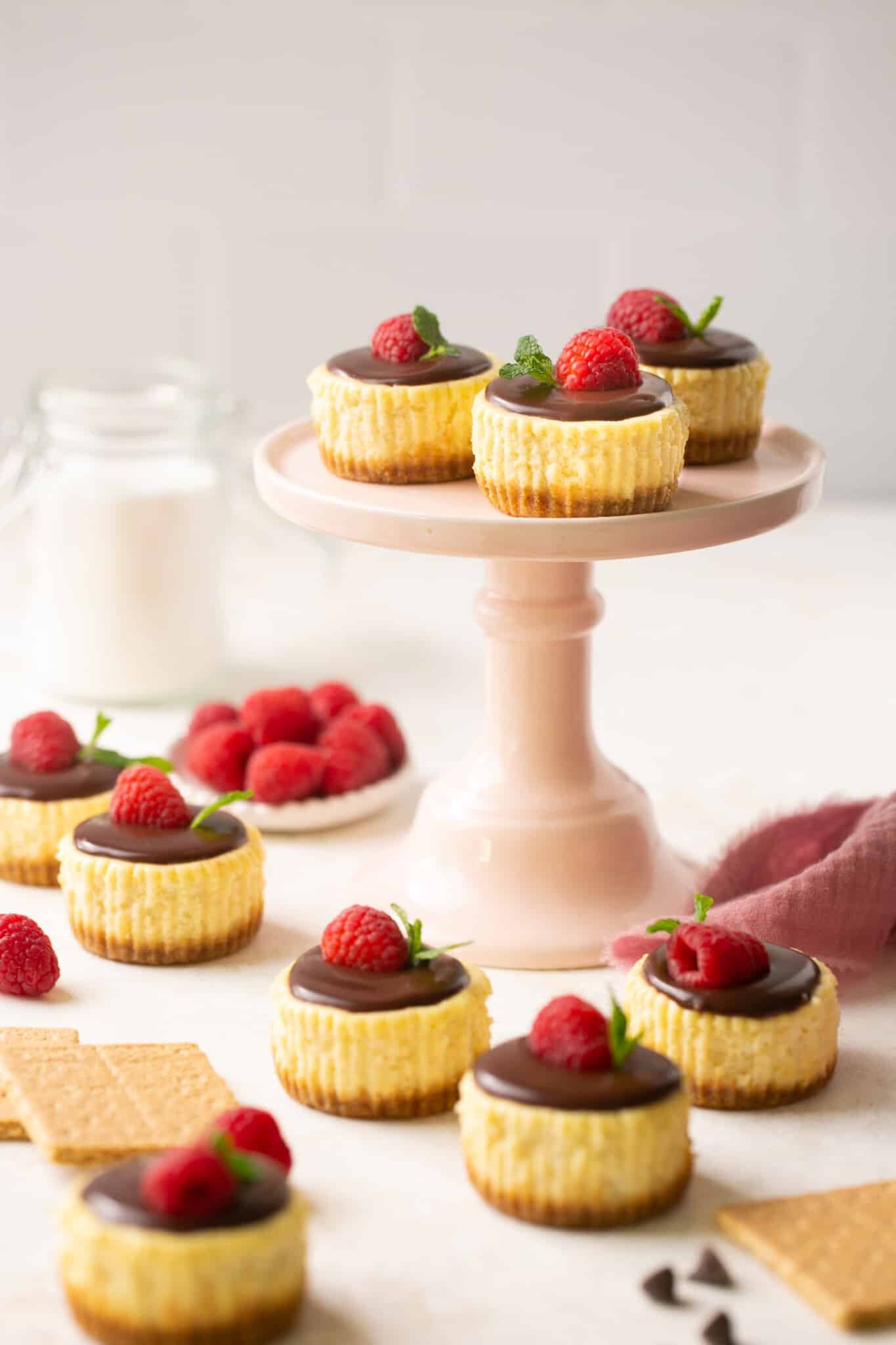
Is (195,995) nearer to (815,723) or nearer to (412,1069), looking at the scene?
(412,1069)

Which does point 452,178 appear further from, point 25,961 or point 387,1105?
point 387,1105

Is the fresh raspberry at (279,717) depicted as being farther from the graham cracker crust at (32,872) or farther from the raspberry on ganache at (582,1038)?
the raspberry on ganache at (582,1038)

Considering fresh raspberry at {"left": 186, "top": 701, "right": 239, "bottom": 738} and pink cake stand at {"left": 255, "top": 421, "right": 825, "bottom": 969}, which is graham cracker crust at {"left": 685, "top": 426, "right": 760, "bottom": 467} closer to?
pink cake stand at {"left": 255, "top": 421, "right": 825, "bottom": 969}

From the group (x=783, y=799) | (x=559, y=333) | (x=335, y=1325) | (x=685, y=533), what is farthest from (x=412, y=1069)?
(x=559, y=333)

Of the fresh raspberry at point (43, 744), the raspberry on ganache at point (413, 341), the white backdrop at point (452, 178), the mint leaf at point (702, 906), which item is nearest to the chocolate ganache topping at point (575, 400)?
the raspberry on ganache at point (413, 341)

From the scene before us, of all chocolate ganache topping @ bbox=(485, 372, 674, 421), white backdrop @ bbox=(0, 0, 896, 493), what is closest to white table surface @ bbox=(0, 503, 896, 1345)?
white backdrop @ bbox=(0, 0, 896, 493)

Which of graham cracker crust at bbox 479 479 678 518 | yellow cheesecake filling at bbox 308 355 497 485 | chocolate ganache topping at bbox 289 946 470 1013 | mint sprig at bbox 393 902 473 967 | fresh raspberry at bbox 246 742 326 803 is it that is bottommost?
fresh raspberry at bbox 246 742 326 803

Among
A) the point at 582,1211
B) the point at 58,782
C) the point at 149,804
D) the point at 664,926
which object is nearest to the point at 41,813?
the point at 58,782
